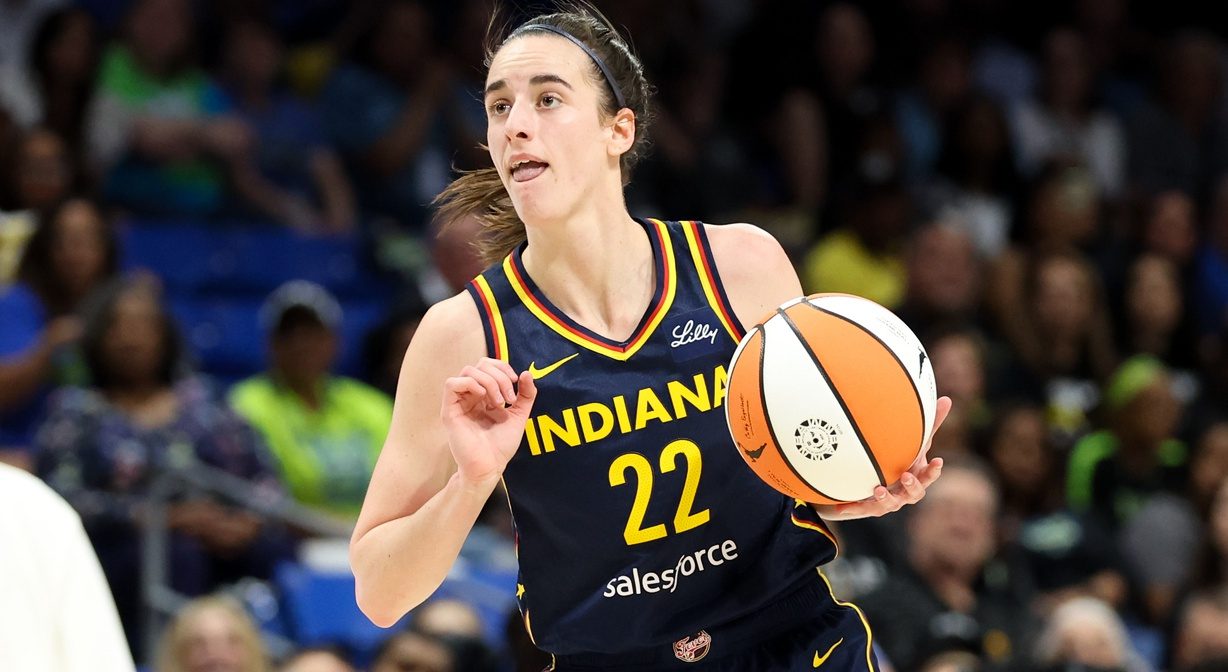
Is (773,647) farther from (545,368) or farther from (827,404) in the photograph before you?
(545,368)

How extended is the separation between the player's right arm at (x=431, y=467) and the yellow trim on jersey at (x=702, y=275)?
0.50 meters


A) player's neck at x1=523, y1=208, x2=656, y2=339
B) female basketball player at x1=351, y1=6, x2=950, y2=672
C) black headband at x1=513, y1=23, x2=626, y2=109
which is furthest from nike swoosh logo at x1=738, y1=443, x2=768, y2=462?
black headband at x1=513, y1=23, x2=626, y2=109

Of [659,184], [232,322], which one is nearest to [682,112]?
[659,184]

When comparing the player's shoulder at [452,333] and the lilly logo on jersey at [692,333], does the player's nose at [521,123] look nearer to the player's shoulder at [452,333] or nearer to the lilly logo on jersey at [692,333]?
the player's shoulder at [452,333]

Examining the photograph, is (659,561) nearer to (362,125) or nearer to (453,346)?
(453,346)

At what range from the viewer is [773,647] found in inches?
158

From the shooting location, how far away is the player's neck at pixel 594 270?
3.99m

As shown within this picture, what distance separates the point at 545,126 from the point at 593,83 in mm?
193

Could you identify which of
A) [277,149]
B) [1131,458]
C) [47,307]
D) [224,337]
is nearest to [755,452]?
[47,307]

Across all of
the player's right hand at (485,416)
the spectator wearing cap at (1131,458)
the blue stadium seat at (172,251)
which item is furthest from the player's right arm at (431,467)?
the spectator wearing cap at (1131,458)

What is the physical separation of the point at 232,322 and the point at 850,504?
5.50m

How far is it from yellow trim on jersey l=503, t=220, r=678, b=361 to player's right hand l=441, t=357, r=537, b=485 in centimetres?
25

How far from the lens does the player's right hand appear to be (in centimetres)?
361

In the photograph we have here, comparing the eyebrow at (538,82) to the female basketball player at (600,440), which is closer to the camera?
the female basketball player at (600,440)
